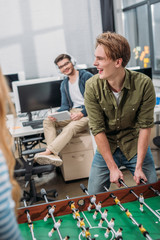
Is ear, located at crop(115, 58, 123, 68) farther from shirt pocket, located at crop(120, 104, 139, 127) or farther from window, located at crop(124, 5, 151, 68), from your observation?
window, located at crop(124, 5, 151, 68)

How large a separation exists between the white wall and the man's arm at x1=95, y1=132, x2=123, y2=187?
5191 mm

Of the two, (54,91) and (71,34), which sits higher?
(71,34)

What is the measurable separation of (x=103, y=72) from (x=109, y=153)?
1.69ft

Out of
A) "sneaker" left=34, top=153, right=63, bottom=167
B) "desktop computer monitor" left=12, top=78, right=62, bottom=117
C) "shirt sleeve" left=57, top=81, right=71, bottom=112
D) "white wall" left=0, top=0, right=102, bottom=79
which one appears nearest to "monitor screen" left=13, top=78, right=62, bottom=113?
"desktop computer monitor" left=12, top=78, right=62, bottom=117

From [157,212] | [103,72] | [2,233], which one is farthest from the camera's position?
[103,72]

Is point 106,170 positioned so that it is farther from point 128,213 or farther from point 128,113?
point 128,213

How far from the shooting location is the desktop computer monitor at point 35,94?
3.79 m

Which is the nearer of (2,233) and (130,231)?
(2,233)

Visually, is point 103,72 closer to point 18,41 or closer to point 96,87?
point 96,87

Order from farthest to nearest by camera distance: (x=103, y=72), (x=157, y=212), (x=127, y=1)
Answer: (x=127, y=1), (x=103, y=72), (x=157, y=212)

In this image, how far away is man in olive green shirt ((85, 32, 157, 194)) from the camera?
182 centimetres

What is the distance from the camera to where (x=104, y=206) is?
4.85 feet

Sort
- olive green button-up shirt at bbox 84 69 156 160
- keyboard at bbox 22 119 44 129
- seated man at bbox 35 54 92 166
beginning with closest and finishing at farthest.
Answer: olive green button-up shirt at bbox 84 69 156 160
seated man at bbox 35 54 92 166
keyboard at bbox 22 119 44 129

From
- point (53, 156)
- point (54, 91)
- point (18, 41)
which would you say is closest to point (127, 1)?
point (18, 41)
